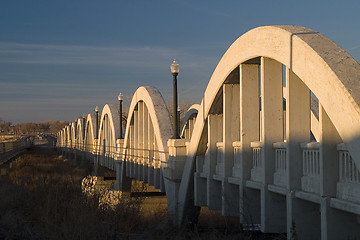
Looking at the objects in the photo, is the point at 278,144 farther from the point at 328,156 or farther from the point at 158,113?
the point at 158,113

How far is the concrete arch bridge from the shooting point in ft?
26.6

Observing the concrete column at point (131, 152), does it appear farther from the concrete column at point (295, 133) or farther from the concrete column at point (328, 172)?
the concrete column at point (328, 172)

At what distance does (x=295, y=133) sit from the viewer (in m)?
9.82

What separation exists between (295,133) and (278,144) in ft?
2.83

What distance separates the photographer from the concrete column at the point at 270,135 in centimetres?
1087

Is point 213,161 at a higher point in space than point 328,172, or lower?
lower

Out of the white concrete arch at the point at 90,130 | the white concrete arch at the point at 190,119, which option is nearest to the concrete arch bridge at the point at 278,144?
the white concrete arch at the point at 190,119

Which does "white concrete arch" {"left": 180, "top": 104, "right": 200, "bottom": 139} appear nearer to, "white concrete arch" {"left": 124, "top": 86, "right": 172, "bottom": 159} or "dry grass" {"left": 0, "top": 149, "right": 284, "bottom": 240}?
"white concrete arch" {"left": 124, "top": 86, "right": 172, "bottom": 159}

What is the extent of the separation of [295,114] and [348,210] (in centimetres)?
257

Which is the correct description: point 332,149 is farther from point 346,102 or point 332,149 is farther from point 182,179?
point 182,179

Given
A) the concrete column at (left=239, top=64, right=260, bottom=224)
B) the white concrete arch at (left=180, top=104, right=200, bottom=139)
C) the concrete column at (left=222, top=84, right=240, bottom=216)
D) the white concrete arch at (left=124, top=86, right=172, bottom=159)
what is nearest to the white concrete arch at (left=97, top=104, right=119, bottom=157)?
the white concrete arch at (left=180, top=104, right=200, bottom=139)

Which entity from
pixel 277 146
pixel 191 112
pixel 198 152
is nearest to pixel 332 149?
pixel 277 146

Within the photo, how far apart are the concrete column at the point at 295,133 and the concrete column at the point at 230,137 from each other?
3437 millimetres

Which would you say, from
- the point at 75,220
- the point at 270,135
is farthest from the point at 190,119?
the point at 270,135
